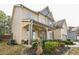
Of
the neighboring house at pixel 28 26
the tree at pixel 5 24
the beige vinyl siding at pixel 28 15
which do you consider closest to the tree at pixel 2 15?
the tree at pixel 5 24

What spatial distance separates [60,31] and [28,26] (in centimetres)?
44

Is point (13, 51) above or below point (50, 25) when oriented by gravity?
below

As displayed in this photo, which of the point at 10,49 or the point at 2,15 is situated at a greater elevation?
the point at 2,15

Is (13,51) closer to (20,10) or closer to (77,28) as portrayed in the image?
(20,10)

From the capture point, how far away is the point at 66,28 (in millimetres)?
2754

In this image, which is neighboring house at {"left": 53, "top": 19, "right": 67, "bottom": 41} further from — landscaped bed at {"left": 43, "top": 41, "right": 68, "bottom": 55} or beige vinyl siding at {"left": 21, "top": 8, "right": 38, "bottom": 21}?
beige vinyl siding at {"left": 21, "top": 8, "right": 38, "bottom": 21}

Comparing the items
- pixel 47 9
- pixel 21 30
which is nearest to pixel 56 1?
pixel 47 9

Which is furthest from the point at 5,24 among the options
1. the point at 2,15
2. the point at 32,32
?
the point at 32,32

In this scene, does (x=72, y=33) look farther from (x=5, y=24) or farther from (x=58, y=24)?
(x=5, y=24)

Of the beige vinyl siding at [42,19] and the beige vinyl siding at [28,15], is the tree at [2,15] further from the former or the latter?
the beige vinyl siding at [42,19]

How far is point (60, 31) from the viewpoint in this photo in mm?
2734

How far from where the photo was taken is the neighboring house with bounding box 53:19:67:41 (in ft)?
8.95

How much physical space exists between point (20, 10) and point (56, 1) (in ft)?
1.62
